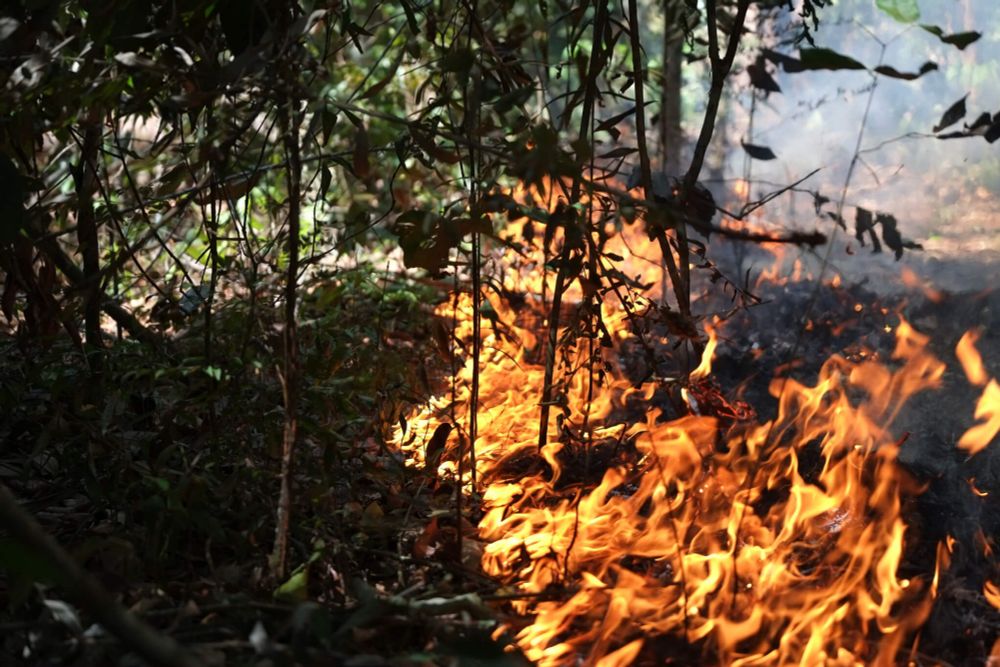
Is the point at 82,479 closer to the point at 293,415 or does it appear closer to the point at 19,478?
the point at 19,478

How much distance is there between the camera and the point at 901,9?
1.79 m

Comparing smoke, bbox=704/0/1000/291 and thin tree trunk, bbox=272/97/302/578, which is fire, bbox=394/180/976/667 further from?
smoke, bbox=704/0/1000/291

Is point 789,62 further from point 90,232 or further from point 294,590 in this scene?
point 90,232

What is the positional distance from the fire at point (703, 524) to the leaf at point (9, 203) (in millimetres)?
1058

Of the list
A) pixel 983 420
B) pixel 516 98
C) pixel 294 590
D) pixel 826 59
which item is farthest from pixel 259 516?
pixel 983 420

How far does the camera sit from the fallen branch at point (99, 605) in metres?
1.23

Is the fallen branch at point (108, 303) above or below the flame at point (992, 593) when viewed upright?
above

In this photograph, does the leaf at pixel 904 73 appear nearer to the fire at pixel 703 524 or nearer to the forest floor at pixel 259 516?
the forest floor at pixel 259 516

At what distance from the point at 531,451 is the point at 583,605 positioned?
1.01 metres

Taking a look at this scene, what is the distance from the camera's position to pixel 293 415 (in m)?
1.89

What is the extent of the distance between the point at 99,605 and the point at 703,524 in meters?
1.80

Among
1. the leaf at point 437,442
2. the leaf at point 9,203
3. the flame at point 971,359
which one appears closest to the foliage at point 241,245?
the leaf at point 9,203

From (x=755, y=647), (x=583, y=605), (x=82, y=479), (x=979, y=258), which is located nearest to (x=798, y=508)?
(x=755, y=647)

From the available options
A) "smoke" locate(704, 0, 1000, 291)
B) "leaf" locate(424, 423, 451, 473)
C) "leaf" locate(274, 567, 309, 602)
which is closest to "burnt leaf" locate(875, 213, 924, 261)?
"leaf" locate(424, 423, 451, 473)
